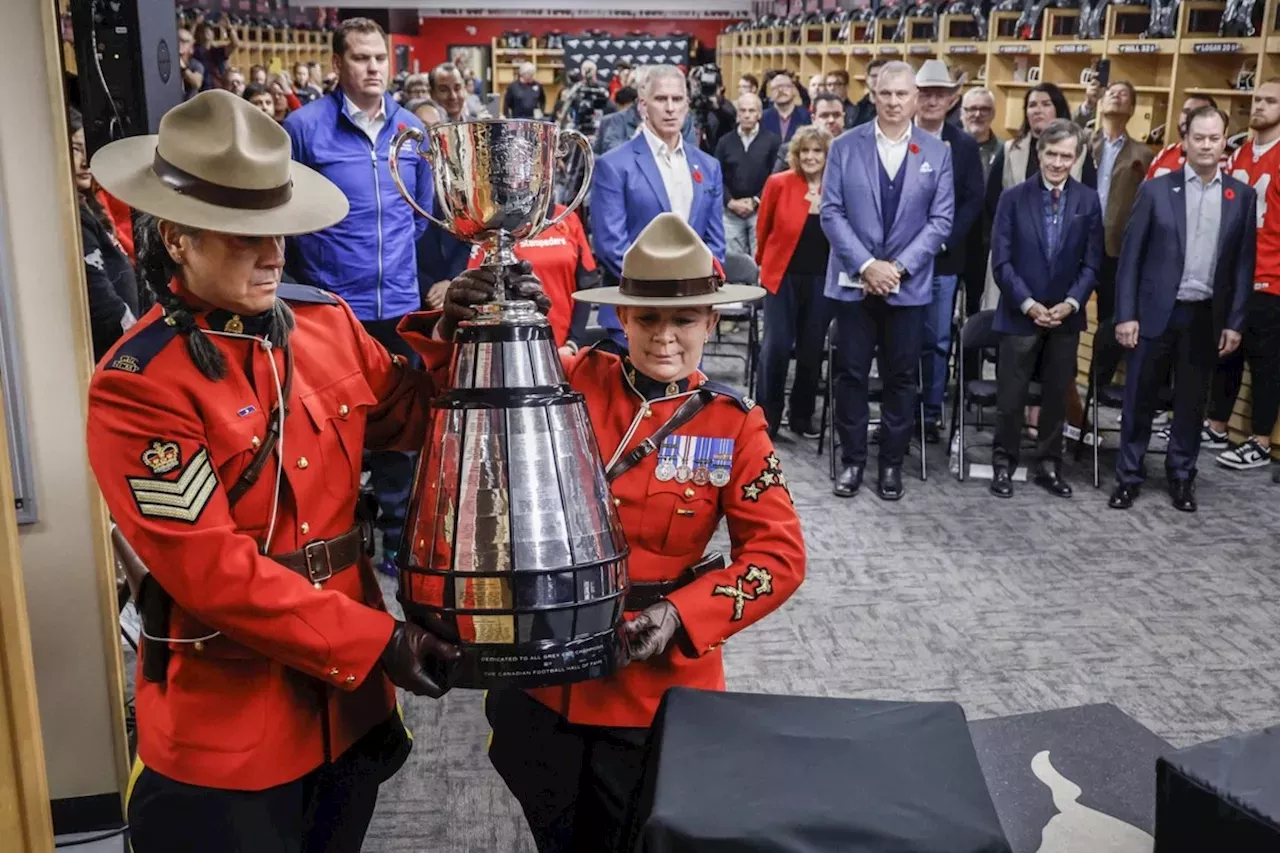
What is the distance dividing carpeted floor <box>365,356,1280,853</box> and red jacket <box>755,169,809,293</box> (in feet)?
3.38

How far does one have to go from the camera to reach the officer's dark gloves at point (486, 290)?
1462mm

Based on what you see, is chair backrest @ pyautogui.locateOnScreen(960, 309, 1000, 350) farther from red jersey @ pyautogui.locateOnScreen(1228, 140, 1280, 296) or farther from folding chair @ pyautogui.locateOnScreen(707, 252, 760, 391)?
red jersey @ pyautogui.locateOnScreen(1228, 140, 1280, 296)

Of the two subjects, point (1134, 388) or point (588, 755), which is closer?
point (588, 755)

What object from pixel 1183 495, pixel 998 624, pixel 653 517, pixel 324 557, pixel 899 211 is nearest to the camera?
pixel 324 557

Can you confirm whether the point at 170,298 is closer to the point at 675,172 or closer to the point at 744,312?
the point at 675,172

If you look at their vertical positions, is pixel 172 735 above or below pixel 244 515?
below

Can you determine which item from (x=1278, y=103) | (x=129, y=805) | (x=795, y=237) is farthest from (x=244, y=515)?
(x=1278, y=103)

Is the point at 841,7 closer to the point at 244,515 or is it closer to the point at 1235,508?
the point at 1235,508

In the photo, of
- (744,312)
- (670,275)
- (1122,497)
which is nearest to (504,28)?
(744,312)

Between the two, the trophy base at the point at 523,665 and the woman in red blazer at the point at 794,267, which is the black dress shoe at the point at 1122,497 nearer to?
the woman in red blazer at the point at 794,267

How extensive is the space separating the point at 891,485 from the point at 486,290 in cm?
394

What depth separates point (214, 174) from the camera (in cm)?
133

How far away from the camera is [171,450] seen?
136cm

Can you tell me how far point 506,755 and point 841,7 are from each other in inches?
622
